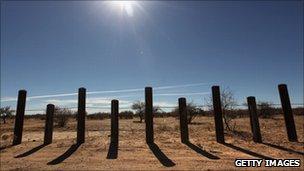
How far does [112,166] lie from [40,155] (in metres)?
2.70

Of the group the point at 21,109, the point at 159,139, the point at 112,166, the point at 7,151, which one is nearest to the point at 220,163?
the point at 112,166

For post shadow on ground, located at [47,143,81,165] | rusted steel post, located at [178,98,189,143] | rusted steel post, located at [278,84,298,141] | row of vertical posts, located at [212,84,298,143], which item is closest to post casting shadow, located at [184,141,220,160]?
rusted steel post, located at [178,98,189,143]

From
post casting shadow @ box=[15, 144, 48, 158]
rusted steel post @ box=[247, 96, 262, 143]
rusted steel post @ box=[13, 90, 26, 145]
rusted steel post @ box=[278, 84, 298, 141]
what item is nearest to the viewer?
post casting shadow @ box=[15, 144, 48, 158]

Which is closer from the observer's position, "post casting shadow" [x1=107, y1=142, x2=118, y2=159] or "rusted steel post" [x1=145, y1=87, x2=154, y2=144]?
"post casting shadow" [x1=107, y1=142, x2=118, y2=159]

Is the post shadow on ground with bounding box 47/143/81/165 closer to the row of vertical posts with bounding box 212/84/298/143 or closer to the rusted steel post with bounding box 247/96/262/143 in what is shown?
the row of vertical posts with bounding box 212/84/298/143

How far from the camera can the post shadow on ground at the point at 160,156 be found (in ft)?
22.0

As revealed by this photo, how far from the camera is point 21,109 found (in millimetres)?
10977

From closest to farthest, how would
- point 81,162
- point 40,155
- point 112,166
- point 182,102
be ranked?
1. point 112,166
2. point 81,162
3. point 40,155
4. point 182,102

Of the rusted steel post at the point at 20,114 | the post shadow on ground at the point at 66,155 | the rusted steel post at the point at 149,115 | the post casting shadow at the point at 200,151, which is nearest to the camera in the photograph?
the post shadow on ground at the point at 66,155

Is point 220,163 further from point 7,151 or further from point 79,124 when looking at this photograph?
point 7,151

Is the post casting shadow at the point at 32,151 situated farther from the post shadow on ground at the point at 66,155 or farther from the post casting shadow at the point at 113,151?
the post casting shadow at the point at 113,151

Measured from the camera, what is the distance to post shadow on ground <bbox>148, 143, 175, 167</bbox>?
6.71 meters

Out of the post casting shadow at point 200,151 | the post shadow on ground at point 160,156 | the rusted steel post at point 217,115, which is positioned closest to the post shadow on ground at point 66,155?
the post shadow on ground at point 160,156

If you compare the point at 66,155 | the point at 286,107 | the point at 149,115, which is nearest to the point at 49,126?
the point at 66,155
